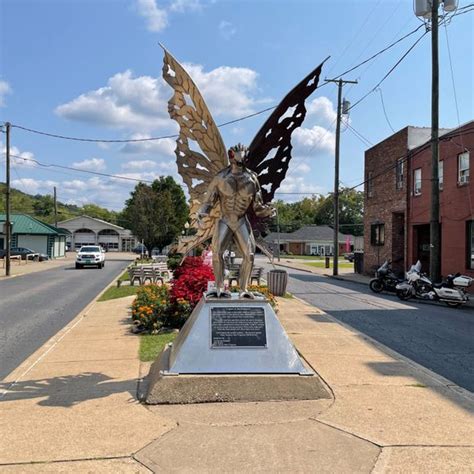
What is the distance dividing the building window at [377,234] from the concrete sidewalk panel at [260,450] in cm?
2756

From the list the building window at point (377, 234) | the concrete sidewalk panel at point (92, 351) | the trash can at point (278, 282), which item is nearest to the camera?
the concrete sidewalk panel at point (92, 351)

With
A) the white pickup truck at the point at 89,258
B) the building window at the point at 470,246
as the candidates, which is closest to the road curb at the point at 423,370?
the building window at the point at 470,246

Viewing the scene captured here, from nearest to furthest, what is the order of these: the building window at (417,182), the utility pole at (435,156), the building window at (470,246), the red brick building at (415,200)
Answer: the utility pole at (435,156) < the building window at (470,246) < the red brick building at (415,200) < the building window at (417,182)

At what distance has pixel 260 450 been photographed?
4.22m

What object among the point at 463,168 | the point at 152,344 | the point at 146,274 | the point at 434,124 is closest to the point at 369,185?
the point at 463,168

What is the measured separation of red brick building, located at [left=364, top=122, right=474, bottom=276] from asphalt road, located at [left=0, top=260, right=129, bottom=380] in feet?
48.5

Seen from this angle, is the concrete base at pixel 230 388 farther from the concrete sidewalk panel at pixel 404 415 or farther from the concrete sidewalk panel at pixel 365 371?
the concrete sidewalk panel at pixel 365 371

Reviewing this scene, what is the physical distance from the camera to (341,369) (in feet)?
23.4

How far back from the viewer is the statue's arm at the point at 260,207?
7.09 metres

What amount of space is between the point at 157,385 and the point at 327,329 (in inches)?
234

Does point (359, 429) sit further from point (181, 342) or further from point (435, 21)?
point (435, 21)

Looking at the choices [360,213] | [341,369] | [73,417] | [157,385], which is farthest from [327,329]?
[360,213]

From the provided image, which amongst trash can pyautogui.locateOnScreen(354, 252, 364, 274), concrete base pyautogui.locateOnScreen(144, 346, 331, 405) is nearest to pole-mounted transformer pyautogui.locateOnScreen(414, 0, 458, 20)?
trash can pyautogui.locateOnScreen(354, 252, 364, 274)

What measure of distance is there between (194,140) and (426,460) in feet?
16.1
